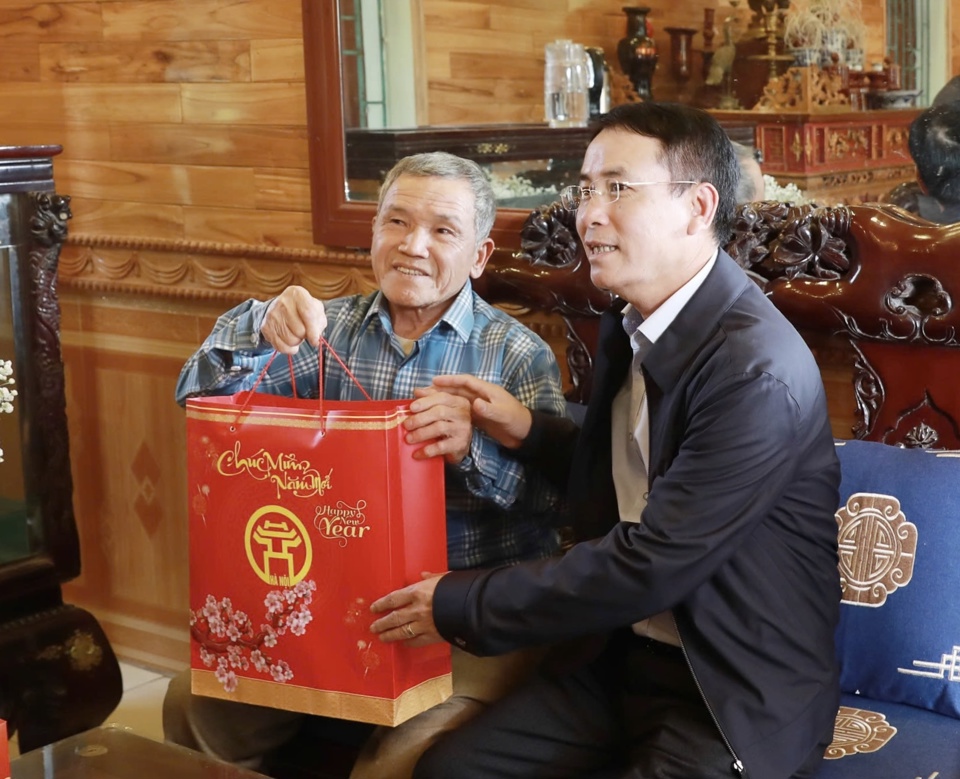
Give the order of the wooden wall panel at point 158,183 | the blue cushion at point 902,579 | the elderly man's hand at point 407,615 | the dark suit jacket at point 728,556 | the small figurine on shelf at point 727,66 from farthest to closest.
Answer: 1. the wooden wall panel at point 158,183
2. the small figurine on shelf at point 727,66
3. the blue cushion at point 902,579
4. the elderly man's hand at point 407,615
5. the dark suit jacket at point 728,556

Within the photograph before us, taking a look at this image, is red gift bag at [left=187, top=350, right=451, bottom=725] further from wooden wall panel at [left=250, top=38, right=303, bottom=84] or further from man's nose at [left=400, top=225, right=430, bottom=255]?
wooden wall panel at [left=250, top=38, right=303, bottom=84]

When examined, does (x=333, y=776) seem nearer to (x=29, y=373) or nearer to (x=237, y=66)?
(x=29, y=373)

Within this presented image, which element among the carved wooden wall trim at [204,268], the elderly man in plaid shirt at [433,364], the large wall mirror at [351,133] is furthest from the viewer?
the carved wooden wall trim at [204,268]

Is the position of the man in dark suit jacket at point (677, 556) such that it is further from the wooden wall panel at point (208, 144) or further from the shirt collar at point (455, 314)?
the wooden wall panel at point (208, 144)

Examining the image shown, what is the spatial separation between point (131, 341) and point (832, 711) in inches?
86.3

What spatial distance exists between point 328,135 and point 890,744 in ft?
5.73

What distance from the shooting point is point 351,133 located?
2.83 m

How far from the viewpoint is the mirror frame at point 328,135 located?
2.80 metres

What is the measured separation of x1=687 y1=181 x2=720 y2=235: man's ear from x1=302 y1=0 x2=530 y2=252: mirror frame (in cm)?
113

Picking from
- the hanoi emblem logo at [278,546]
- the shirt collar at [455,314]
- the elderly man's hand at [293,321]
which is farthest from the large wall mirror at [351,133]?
the hanoi emblem logo at [278,546]

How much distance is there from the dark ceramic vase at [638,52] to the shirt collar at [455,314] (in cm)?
73

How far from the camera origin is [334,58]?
280cm

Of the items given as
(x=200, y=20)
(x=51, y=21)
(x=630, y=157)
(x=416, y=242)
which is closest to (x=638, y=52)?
(x=416, y=242)

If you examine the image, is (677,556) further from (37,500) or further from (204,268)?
(204,268)
